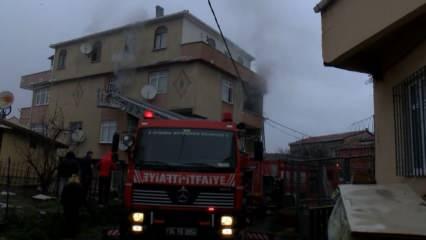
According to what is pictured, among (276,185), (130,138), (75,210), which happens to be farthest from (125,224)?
(276,185)

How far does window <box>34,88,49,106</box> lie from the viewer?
3638 centimetres

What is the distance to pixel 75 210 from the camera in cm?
1211

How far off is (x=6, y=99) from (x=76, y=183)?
42.3 ft

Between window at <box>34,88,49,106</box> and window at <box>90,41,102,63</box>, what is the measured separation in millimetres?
5362

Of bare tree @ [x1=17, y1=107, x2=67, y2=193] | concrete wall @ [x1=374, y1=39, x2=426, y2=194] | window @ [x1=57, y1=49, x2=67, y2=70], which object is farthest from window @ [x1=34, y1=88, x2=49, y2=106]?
concrete wall @ [x1=374, y1=39, x2=426, y2=194]

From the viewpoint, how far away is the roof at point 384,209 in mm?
5430

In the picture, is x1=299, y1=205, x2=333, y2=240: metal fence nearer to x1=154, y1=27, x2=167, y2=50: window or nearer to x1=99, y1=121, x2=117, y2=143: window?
x1=154, y1=27, x2=167, y2=50: window

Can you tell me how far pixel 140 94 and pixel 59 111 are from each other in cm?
776

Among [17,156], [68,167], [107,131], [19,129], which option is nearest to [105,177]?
[68,167]

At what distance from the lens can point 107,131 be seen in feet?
103

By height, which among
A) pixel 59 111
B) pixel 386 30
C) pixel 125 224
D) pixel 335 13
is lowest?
pixel 125 224

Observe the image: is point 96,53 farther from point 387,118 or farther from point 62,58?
point 387,118

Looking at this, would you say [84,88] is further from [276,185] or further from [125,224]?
[125,224]

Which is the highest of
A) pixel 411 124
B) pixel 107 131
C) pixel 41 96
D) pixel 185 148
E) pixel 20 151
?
pixel 41 96
